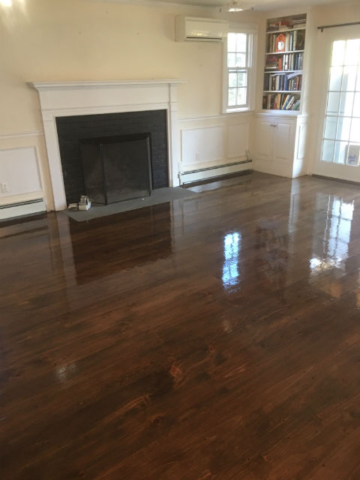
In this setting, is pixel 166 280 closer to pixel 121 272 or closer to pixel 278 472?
pixel 121 272

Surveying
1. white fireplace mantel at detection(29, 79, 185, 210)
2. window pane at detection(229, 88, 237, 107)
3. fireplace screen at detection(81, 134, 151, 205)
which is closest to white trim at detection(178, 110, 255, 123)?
window pane at detection(229, 88, 237, 107)

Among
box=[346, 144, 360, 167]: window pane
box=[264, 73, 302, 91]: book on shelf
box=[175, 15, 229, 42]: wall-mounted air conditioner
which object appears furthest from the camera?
box=[264, 73, 302, 91]: book on shelf

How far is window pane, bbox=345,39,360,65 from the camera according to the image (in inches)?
212

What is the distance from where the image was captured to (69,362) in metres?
2.28

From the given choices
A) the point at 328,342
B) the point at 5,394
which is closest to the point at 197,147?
the point at 328,342

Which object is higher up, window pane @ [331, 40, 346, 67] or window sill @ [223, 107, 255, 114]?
window pane @ [331, 40, 346, 67]

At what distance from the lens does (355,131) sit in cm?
570

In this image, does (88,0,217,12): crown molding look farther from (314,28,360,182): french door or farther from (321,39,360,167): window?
(321,39,360,167): window

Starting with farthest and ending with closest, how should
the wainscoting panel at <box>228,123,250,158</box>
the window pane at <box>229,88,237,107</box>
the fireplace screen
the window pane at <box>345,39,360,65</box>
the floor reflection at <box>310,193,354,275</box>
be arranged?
→ the wainscoting panel at <box>228,123,250,158</box>, the window pane at <box>229,88,237,107</box>, the window pane at <box>345,39,360,65</box>, the fireplace screen, the floor reflection at <box>310,193,354,275</box>

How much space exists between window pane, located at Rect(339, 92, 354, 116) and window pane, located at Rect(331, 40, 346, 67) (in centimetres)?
45

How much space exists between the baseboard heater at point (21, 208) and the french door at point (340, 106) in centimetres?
427

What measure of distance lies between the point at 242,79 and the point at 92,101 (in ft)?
8.87

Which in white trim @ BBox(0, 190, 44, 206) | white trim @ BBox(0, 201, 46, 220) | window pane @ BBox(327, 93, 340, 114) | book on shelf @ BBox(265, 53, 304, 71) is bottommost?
white trim @ BBox(0, 201, 46, 220)

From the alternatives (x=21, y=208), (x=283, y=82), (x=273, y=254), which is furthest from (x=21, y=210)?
(x=283, y=82)
